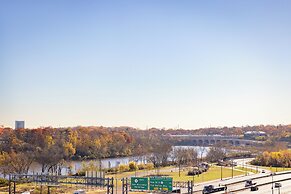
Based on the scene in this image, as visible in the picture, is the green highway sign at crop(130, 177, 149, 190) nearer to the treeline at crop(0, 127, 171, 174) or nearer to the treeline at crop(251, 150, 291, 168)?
the treeline at crop(0, 127, 171, 174)

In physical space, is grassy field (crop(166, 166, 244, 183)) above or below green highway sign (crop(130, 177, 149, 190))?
below

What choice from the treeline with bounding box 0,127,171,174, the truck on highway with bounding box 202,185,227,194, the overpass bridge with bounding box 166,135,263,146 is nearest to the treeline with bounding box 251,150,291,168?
the treeline with bounding box 0,127,171,174

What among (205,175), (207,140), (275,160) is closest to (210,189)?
(205,175)

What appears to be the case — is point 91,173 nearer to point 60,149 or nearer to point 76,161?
point 60,149

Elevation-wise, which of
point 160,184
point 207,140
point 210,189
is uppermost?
point 160,184

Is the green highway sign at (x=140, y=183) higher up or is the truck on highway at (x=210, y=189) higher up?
the green highway sign at (x=140, y=183)

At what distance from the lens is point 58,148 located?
281 feet

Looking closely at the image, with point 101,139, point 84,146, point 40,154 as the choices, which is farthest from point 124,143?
point 40,154

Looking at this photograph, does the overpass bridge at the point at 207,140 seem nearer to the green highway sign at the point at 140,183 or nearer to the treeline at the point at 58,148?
the treeline at the point at 58,148

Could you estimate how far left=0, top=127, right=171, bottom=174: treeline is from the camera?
7204 centimetres

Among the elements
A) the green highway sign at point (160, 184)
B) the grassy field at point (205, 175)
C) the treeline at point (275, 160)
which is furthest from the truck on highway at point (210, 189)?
the treeline at point (275, 160)

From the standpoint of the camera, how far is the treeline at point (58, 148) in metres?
72.0

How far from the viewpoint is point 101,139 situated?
107500 mm

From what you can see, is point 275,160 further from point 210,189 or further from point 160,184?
point 160,184
